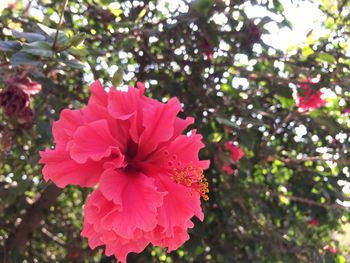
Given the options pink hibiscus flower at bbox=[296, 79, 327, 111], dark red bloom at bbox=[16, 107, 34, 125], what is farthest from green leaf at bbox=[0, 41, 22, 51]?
pink hibiscus flower at bbox=[296, 79, 327, 111]

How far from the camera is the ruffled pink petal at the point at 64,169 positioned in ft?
3.32

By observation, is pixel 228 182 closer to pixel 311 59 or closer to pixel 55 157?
pixel 311 59

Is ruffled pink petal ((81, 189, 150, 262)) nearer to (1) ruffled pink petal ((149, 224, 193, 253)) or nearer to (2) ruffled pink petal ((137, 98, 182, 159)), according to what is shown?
(1) ruffled pink petal ((149, 224, 193, 253))

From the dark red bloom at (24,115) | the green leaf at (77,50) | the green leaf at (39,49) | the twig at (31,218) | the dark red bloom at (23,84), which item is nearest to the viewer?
the green leaf at (39,49)

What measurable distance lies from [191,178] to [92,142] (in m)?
0.23

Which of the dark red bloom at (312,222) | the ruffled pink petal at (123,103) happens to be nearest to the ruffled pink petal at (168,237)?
the ruffled pink petal at (123,103)

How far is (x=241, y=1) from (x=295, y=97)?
0.69 metres

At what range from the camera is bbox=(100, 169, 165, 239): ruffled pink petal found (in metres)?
0.96

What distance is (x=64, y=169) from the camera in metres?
1.02

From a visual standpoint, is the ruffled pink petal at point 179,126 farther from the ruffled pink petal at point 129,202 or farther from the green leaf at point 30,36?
the green leaf at point 30,36

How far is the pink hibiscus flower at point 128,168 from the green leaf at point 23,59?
0.75ft

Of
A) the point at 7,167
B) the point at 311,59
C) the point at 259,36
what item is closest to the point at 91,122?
the point at 259,36

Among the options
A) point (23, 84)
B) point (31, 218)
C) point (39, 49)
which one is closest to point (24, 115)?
point (23, 84)

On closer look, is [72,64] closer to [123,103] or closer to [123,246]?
[123,103]
